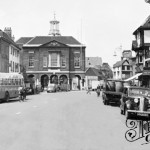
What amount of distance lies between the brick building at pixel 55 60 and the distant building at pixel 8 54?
18.8 m

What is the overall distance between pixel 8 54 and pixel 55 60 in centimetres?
3138

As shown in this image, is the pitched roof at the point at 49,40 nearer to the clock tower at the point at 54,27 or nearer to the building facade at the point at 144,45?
the clock tower at the point at 54,27

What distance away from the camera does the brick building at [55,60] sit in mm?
92812

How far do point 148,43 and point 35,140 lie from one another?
42.5m

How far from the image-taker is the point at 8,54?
63281 millimetres

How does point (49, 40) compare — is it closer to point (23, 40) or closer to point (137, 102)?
point (23, 40)

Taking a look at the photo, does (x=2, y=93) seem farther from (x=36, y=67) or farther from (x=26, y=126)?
(x=36, y=67)

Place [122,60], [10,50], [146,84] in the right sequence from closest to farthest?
[146,84]
[10,50]
[122,60]

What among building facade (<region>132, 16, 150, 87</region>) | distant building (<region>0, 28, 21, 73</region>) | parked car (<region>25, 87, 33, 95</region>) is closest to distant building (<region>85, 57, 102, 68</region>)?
distant building (<region>0, 28, 21, 73</region>)

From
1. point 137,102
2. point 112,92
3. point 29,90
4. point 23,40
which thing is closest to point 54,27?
point 23,40

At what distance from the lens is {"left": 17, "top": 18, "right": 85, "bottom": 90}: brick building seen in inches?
3654

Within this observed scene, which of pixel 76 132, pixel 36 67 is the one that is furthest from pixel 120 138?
pixel 36 67

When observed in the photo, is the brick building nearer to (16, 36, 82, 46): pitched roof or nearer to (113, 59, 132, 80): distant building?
(16, 36, 82, 46): pitched roof

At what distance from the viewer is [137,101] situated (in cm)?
1755
